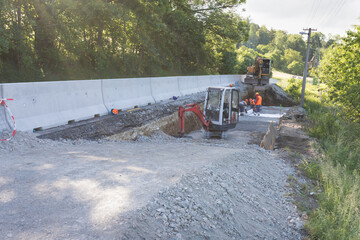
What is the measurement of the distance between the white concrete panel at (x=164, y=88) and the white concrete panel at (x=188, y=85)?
593 millimetres

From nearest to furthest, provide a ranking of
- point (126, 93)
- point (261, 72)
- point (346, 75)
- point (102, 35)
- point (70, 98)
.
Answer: point (70, 98) → point (126, 93) → point (346, 75) → point (102, 35) → point (261, 72)

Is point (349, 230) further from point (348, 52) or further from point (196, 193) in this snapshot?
point (348, 52)

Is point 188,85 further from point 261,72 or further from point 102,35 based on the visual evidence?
point 261,72

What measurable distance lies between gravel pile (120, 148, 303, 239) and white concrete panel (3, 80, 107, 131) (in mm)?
4957

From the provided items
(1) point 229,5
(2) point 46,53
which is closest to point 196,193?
(2) point 46,53

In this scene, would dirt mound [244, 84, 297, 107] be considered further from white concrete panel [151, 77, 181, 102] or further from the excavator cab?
the excavator cab

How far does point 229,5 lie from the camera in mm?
29062

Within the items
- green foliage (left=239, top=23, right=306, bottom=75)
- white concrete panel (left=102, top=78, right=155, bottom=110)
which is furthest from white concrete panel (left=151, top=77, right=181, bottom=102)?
green foliage (left=239, top=23, right=306, bottom=75)

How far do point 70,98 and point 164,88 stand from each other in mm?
6939

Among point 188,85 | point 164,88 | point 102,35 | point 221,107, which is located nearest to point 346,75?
point 221,107

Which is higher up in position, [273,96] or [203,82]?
[203,82]

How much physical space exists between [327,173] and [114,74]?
582 inches

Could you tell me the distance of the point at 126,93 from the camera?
1177 centimetres

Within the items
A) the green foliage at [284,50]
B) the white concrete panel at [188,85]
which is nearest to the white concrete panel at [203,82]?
the white concrete panel at [188,85]
